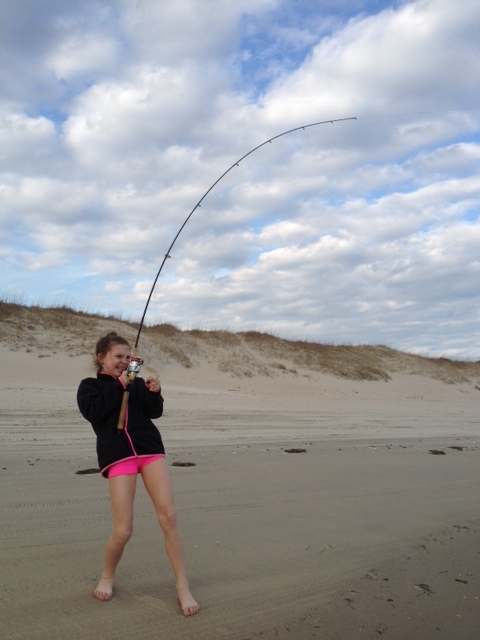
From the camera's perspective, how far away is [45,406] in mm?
12266

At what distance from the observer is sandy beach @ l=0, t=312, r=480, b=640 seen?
329 cm

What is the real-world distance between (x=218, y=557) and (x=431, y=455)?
589 cm

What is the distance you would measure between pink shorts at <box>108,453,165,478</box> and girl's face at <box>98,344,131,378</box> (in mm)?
552

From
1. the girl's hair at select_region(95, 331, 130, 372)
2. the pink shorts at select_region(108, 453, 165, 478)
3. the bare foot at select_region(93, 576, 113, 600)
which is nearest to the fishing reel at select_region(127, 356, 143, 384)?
the girl's hair at select_region(95, 331, 130, 372)

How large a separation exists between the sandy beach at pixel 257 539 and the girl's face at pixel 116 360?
131 cm

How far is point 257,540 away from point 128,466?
164 centimetres

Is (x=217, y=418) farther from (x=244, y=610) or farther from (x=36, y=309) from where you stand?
(x=36, y=309)

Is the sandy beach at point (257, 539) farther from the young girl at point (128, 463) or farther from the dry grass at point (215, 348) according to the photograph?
the dry grass at point (215, 348)

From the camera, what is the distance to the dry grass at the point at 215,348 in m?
22.0

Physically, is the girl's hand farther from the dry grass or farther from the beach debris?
the dry grass

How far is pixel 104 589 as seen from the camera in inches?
135

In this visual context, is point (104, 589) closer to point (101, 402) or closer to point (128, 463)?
point (128, 463)

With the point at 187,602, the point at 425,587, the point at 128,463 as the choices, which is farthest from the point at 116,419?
the point at 425,587

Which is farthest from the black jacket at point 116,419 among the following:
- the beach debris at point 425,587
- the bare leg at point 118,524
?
the beach debris at point 425,587
